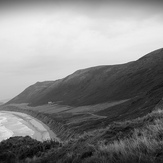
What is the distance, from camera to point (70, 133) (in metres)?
38.9

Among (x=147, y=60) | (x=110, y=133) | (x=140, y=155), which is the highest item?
(x=147, y=60)

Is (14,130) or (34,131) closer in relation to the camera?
(34,131)

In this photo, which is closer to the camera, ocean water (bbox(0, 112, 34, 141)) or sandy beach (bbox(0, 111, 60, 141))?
sandy beach (bbox(0, 111, 60, 141))

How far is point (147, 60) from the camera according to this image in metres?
93.2

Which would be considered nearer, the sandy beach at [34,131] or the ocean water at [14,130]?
the sandy beach at [34,131]

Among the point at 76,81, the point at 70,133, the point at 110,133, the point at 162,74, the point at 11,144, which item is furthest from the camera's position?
the point at 76,81

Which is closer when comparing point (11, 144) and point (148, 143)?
point (148, 143)

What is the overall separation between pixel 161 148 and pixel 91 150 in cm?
322

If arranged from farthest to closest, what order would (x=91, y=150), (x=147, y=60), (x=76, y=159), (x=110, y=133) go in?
(x=147, y=60), (x=110, y=133), (x=91, y=150), (x=76, y=159)

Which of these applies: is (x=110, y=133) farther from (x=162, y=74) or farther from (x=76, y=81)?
(x=76, y=81)

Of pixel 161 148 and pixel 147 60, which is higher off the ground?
pixel 147 60

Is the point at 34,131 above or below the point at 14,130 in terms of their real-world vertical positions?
below

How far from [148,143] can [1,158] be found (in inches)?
390

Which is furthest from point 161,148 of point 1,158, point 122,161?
point 1,158
